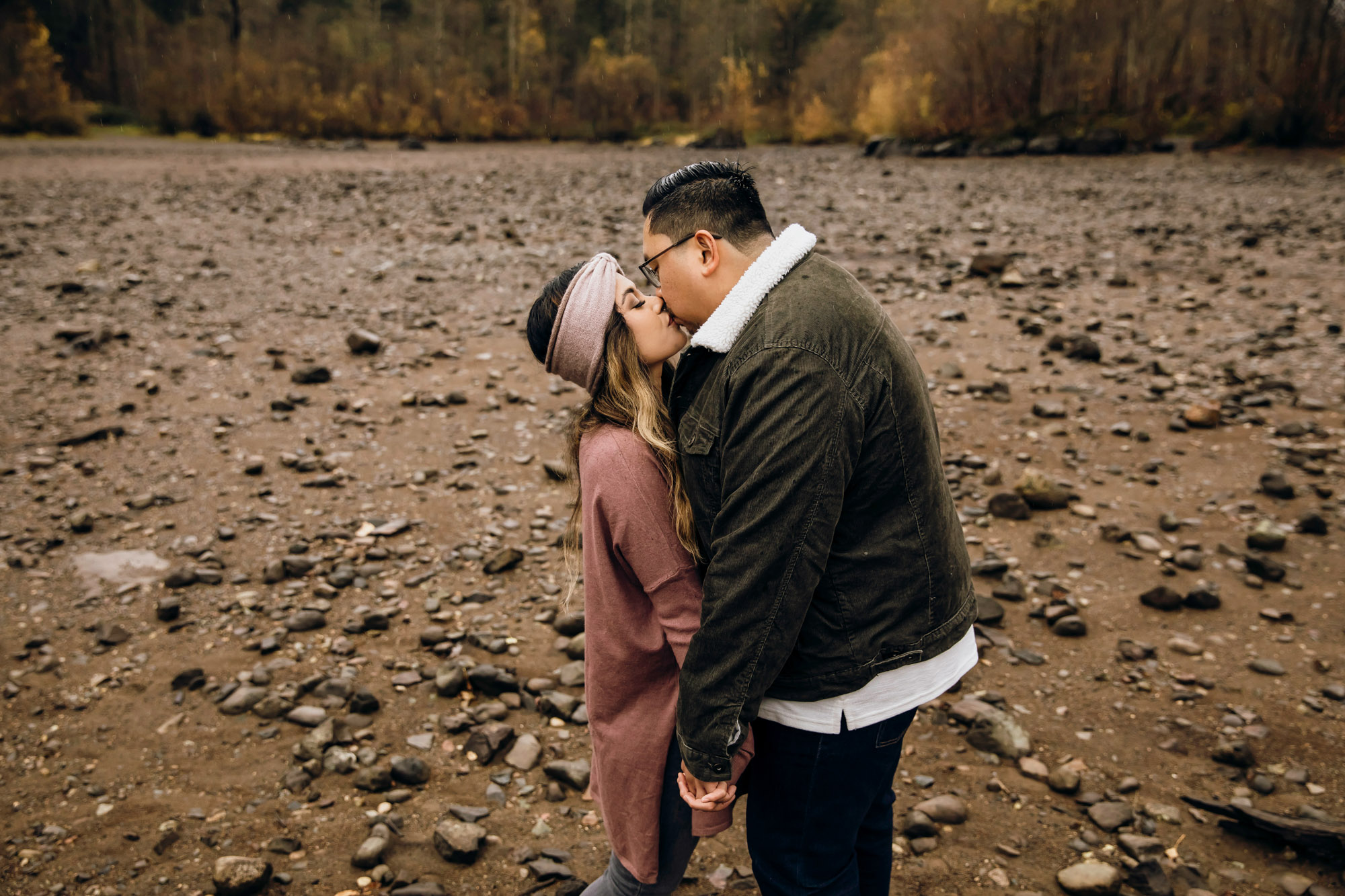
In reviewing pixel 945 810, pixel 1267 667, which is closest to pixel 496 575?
pixel 945 810

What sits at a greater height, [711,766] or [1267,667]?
[711,766]

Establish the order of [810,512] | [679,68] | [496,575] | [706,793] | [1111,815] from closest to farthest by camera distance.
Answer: [810,512] → [706,793] → [1111,815] → [496,575] → [679,68]

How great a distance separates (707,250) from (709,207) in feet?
0.33

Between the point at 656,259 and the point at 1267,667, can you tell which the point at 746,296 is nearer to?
the point at 656,259

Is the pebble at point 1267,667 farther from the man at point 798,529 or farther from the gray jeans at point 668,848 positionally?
the gray jeans at point 668,848

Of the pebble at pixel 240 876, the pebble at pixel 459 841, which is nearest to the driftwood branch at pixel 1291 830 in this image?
the pebble at pixel 459 841

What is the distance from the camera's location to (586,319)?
2209 mm

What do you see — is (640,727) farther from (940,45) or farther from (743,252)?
(940,45)

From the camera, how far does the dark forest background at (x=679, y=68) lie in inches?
975

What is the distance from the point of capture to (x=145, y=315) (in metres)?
9.40

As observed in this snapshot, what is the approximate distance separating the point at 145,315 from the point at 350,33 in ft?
162

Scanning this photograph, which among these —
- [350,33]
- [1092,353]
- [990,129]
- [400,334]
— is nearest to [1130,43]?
[990,129]

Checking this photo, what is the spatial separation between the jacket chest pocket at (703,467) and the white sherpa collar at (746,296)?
0.19m

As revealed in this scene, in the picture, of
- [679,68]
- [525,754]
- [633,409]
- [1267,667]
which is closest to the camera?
[633,409]
